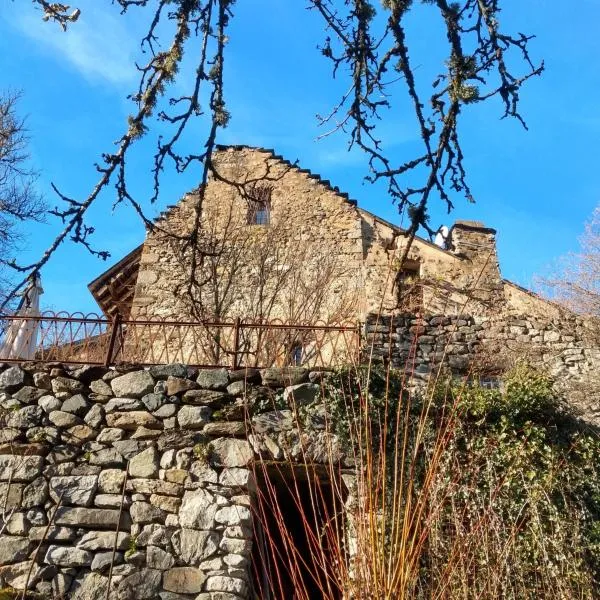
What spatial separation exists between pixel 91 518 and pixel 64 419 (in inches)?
37.6

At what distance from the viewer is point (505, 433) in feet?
18.0

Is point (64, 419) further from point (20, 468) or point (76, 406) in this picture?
point (20, 468)

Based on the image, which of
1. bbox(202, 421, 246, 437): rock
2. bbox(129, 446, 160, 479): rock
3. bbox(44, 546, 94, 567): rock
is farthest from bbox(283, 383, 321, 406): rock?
bbox(44, 546, 94, 567): rock

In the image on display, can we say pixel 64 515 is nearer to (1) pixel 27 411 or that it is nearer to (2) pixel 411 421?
(1) pixel 27 411

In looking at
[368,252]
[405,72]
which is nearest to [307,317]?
[368,252]

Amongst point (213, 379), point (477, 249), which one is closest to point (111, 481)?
point (213, 379)

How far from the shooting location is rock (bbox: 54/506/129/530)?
5004 mm

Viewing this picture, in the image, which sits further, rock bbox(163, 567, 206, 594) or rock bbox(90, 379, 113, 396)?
rock bbox(90, 379, 113, 396)

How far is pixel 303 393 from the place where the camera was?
5523 millimetres

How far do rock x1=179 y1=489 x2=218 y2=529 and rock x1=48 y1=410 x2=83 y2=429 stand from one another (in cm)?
125

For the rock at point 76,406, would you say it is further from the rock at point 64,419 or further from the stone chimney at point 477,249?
the stone chimney at point 477,249

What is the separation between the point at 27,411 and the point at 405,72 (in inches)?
179

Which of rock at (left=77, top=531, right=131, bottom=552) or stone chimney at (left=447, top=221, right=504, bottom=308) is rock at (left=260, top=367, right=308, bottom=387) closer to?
rock at (left=77, top=531, right=131, bottom=552)

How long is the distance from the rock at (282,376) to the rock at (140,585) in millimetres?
1786
